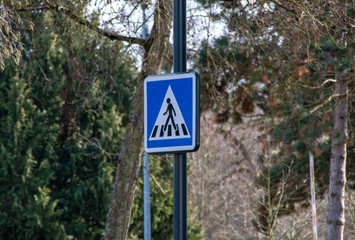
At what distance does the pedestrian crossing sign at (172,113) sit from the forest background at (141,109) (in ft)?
11.8

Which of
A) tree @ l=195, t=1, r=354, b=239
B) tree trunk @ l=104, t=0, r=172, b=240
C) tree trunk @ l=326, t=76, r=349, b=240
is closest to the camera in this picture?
tree trunk @ l=104, t=0, r=172, b=240

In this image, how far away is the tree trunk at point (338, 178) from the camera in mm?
12719

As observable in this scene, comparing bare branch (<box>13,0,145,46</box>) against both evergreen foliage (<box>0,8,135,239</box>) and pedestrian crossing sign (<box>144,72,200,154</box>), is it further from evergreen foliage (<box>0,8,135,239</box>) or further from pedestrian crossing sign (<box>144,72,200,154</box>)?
evergreen foliage (<box>0,8,135,239</box>)

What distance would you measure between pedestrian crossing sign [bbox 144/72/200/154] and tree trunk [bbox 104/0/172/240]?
3737 mm

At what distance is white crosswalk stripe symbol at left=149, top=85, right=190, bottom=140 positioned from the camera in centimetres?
488

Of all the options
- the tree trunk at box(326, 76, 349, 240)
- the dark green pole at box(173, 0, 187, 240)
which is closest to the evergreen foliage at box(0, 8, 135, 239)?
the tree trunk at box(326, 76, 349, 240)

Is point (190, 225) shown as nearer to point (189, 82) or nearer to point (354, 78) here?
point (354, 78)

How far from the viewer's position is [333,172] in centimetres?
1303

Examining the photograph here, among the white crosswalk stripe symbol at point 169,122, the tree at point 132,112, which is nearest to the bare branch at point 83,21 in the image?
the tree at point 132,112

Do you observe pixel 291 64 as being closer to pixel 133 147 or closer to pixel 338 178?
pixel 338 178

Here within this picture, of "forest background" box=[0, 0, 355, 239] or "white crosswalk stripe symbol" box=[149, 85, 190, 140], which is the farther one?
"forest background" box=[0, 0, 355, 239]

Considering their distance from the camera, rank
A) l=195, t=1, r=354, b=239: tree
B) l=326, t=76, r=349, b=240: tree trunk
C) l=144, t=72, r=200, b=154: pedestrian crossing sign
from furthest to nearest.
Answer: l=326, t=76, r=349, b=240: tree trunk
l=195, t=1, r=354, b=239: tree
l=144, t=72, r=200, b=154: pedestrian crossing sign

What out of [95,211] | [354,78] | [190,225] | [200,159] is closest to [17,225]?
[95,211]

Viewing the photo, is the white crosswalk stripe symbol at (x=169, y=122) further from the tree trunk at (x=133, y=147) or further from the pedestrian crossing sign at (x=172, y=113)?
the tree trunk at (x=133, y=147)
